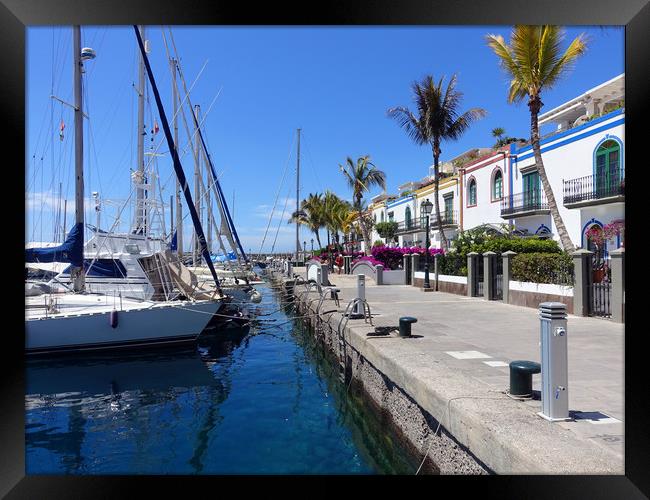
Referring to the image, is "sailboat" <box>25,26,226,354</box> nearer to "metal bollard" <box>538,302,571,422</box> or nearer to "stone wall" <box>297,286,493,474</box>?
"stone wall" <box>297,286,493,474</box>

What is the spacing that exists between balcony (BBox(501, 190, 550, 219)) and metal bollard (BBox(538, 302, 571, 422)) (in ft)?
72.7

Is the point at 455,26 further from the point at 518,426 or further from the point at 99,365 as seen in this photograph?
the point at 99,365

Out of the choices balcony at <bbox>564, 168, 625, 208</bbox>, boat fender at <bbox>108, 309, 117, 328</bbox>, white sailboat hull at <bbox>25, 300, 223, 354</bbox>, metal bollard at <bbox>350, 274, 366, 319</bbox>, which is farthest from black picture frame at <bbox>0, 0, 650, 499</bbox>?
balcony at <bbox>564, 168, 625, 208</bbox>

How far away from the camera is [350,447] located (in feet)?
23.5

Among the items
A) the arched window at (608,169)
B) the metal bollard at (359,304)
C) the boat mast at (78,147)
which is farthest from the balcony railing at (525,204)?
the boat mast at (78,147)

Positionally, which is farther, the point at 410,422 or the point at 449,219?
the point at 449,219

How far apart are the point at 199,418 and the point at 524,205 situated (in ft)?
74.3

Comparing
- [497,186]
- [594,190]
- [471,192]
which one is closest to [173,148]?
[594,190]

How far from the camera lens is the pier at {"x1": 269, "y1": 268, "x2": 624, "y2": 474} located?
3857 mm

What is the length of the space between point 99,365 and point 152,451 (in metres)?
6.23

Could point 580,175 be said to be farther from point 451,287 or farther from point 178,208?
point 178,208

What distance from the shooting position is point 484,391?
5289 millimetres

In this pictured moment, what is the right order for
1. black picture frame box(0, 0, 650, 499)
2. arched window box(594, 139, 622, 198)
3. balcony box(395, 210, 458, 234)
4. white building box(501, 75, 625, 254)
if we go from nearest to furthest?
1. black picture frame box(0, 0, 650, 499)
2. arched window box(594, 139, 622, 198)
3. white building box(501, 75, 625, 254)
4. balcony box(395, 210, 458, 234)
